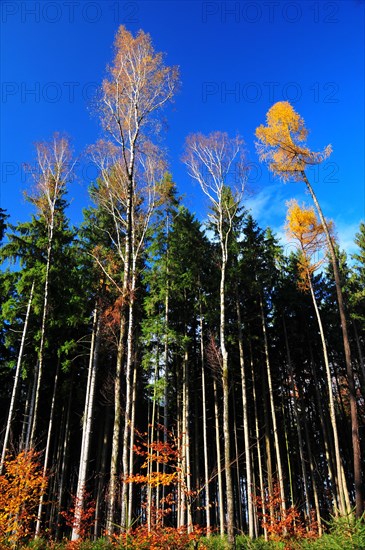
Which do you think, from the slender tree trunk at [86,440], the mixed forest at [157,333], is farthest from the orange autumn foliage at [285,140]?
the slender tree trunk at [86,440]

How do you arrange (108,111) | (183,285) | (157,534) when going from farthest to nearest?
(183,285) → (108,111) → (157,534)

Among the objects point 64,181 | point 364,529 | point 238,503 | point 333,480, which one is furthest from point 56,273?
point 238,503

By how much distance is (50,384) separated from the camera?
18.5 metres

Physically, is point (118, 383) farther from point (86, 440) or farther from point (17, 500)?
point (86, 440)

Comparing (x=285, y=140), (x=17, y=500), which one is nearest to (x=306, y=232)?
(x=285, y=140)

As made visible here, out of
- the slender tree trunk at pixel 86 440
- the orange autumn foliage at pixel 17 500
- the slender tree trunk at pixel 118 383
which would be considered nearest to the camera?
the slender tree trunk at pixel 118 383

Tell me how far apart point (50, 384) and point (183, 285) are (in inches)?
368

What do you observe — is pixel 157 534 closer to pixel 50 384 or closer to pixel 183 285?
pixel 183 285

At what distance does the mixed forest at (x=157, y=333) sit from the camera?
9414mm

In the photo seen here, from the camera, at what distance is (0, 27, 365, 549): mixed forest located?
9414mm

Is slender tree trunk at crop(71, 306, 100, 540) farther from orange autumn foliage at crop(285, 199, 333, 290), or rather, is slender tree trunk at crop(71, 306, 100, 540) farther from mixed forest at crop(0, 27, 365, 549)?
orange autumn foliage at crop(285, 199, 333, 290)

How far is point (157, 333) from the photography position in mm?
14430

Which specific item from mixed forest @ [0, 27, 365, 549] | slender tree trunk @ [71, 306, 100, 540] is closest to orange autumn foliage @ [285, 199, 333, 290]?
mixed forest @ [0, 27, 365, 549]

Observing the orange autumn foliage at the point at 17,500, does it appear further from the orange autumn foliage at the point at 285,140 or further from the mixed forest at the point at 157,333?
the orange autumn foliage at the point at 285,140
